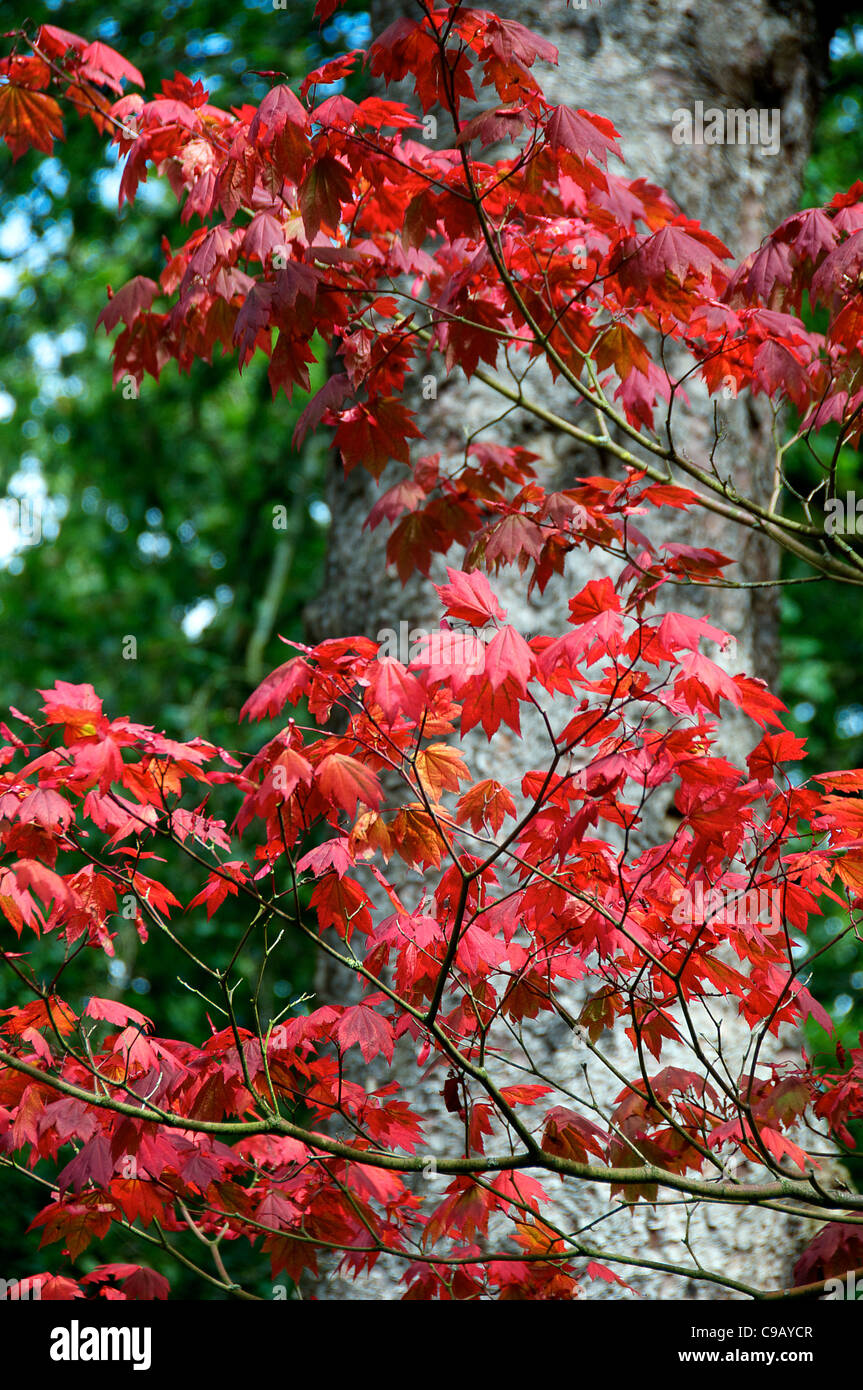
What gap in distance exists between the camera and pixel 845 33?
514 cm

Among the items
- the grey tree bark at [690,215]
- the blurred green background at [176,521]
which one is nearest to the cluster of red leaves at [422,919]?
the grey tree bark at [690,215]

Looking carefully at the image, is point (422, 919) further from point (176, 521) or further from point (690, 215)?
point (176, 521)

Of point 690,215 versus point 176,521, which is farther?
point 176,521

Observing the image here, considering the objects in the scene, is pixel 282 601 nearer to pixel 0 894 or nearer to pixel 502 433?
pixel 502 433

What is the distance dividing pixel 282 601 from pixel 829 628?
414 cm

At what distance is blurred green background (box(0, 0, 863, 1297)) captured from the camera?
5.75 metres

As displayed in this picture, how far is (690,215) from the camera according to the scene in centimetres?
315

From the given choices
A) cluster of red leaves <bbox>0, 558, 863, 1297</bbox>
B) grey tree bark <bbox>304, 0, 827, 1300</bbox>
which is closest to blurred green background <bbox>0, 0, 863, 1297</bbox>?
grey tree bark <bbox>304, 0, 827, 1300</bbox>

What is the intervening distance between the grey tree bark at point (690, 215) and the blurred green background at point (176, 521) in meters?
1.93

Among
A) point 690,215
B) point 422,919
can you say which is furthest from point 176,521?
point 422,919

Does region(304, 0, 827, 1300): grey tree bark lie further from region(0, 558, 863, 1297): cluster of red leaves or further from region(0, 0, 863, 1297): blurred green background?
region(0, 0, 863, 1297): blurred green background

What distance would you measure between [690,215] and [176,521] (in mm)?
5950

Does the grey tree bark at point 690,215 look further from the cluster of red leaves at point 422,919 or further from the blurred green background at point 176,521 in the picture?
the blurred green background at point 176,521

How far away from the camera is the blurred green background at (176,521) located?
575 cm
